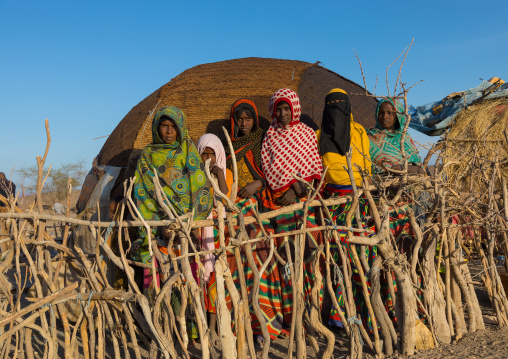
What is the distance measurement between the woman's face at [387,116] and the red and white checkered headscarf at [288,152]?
75 centimetres

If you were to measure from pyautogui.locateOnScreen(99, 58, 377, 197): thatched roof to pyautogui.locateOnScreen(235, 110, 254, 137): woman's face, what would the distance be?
508 millimetres

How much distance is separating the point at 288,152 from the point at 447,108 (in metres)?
3.83

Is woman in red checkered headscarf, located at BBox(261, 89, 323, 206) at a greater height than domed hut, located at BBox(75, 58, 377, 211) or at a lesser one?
lesser

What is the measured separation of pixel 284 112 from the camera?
4375 mm

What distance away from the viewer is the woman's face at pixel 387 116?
14.7 feet

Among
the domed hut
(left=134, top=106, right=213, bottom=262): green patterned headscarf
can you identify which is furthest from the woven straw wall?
(left=134, top=106, right=213, bottom=262): green patterned headscarf

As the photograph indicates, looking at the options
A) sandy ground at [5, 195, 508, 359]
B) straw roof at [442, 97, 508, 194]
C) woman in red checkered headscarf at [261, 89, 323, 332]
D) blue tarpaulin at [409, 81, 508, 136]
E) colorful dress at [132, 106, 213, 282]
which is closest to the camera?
sandy ground at [5, 195, 508, 359]

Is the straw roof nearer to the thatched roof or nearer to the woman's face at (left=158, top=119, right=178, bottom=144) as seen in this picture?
the thatched roof

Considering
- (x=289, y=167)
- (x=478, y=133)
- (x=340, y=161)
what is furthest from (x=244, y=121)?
(x=478, y=133)

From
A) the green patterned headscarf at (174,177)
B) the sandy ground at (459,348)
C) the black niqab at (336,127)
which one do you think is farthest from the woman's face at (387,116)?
the sandy ground at (459,348)

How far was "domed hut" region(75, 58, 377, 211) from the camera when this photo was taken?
5.30 m

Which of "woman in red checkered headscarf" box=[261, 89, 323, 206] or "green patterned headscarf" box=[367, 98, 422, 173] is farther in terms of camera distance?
"green patterned headscarf" box=[367, 98, 422, 173]

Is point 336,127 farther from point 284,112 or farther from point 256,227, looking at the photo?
point 256,227

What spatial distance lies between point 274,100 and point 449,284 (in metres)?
2.26
